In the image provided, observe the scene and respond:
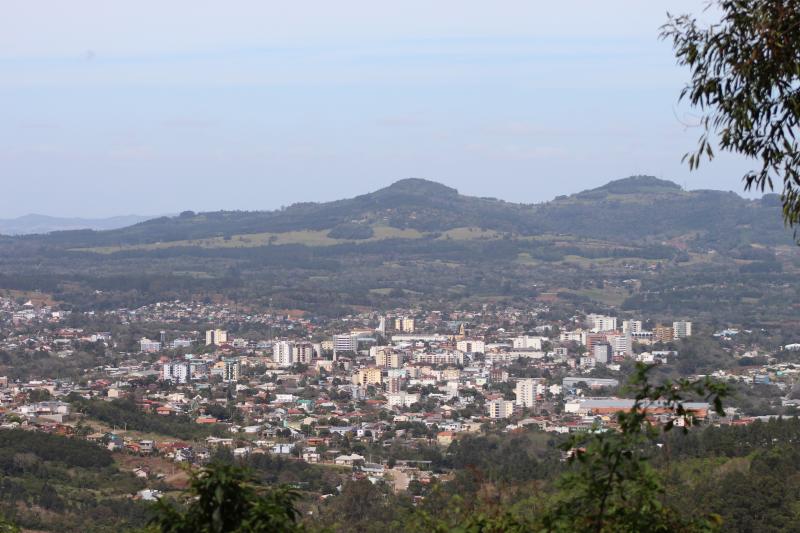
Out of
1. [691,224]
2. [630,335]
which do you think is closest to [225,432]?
[630,335]

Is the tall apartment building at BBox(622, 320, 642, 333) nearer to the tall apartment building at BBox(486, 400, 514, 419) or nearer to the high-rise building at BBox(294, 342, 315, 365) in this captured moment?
the high-rise building at BBox(294, 342, 315, 365)

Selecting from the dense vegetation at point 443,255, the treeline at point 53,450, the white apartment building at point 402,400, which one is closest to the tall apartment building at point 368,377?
the white apartment building at point 402,400

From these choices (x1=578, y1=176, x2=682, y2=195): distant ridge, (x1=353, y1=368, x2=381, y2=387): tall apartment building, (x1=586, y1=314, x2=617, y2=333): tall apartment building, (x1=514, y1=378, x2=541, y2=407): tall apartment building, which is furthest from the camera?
(x1=578, y1=176, x2=682, y2=195): distant ridge

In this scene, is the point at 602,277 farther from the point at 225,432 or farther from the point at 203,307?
the point at 225,432

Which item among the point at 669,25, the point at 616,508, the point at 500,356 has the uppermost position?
the point at 669,25

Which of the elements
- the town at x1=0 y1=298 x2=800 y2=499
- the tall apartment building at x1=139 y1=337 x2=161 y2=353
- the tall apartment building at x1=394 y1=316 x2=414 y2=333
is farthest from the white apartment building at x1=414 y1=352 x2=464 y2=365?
the tall apartment building at x1=139 y1=337 x2=161 y2=353

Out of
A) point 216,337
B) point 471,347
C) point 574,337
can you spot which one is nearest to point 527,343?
point 471,347

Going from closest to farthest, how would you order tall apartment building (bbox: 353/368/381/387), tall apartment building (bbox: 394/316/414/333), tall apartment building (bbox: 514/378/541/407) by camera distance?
1. tall apartment building (bbox: 514/378/541/407)
2. tall apartment building (bbox: 353/368/381/387)
3. tall apartment building (bbox: 394/316/414/333)

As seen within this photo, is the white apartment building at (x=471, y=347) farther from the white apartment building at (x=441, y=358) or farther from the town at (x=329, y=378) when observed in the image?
Result: the white apartment building at (x=441, y=358)

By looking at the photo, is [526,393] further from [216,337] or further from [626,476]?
[626,476]
